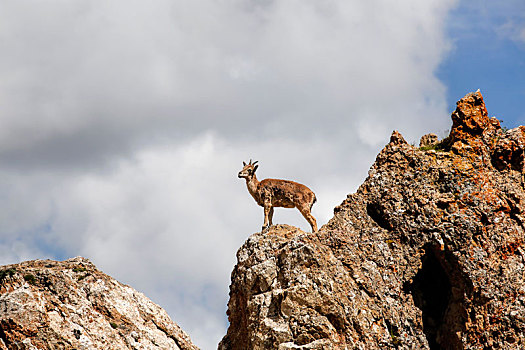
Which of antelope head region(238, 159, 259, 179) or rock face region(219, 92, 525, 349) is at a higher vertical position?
antelope head region(238, 159, 259, 179)

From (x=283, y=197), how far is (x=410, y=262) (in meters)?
10.1

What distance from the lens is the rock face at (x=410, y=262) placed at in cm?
1169

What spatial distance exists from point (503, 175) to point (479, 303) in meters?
3.15

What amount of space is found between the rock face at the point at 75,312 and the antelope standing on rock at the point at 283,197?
8549mm

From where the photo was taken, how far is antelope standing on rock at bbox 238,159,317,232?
22109 mm

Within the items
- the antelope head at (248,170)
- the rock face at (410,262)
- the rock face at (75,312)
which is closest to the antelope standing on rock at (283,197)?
the antelope head at (248,170)

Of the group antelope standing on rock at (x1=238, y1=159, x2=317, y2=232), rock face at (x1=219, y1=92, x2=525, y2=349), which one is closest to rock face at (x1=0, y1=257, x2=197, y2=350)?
rock face at (x1=219, y1=92, x2=525, y2=349)

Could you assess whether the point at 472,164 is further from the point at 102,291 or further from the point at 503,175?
the point at 102,291

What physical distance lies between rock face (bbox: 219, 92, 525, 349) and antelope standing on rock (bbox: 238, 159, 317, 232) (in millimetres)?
7903

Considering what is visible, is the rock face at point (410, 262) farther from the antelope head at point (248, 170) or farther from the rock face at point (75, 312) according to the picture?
the antelope head at point (248, 170)

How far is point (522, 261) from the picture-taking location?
12055 mm

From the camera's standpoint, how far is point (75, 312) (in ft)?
40.9

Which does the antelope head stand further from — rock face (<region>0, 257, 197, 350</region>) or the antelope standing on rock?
rock face (<region>0, 257, 197, 350</region>)

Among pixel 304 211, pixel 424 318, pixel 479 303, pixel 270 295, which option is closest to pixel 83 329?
pixel 270 295
